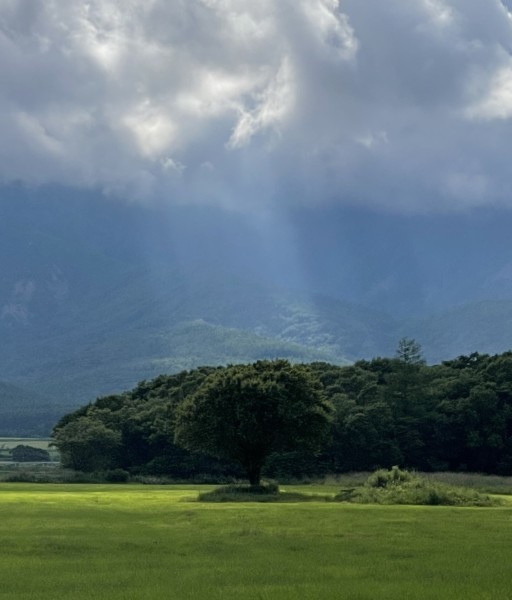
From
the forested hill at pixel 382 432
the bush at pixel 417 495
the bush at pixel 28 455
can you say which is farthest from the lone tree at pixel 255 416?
the bush at pixel 28 455

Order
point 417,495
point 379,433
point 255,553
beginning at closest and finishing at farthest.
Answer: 1. point 255,553
2. point 417,495
3. point 379,433

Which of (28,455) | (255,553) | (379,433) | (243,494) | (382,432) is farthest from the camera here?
(28,455)

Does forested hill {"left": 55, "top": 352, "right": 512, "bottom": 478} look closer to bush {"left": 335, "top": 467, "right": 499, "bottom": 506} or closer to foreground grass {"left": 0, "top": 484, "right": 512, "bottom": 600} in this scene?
bush {"left": 335, "top": 467, "right": 499, "bottom": 506}

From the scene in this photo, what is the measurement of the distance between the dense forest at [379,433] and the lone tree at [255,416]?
74.6 ft

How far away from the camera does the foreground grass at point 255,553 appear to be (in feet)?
71.7

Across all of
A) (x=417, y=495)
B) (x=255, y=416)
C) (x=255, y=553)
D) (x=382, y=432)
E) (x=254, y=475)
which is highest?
(x=382, y=432)

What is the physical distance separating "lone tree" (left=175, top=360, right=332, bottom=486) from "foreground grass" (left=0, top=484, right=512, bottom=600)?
21.8 meters

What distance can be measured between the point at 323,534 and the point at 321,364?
9728cm

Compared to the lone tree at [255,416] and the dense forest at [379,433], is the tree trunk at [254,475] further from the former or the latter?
the dense forest at [379,433]

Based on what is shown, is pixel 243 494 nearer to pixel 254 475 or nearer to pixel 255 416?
pixel 254 475

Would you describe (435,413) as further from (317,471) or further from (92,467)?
(92,467)

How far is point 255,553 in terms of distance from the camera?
28141 mm

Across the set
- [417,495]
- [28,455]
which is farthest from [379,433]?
[28,455]

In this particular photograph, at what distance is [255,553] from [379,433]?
2824 inches
